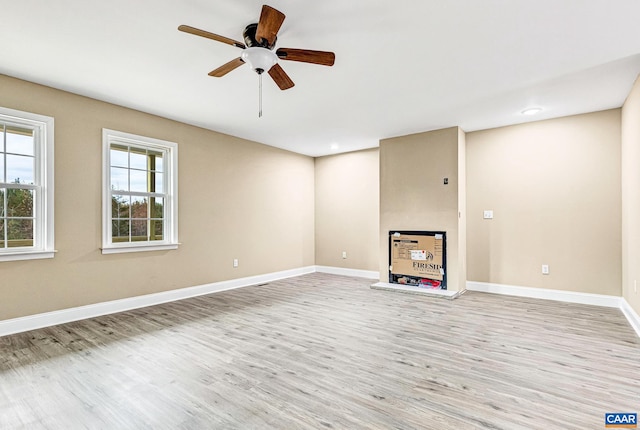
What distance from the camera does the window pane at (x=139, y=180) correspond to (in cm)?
437

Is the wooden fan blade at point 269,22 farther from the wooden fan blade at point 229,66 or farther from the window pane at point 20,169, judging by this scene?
the window pane at point 20,169

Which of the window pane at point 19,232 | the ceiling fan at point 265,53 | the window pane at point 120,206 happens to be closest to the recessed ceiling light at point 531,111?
the ceiling fan at point 265,53

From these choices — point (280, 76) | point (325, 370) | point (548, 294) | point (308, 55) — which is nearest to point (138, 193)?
point (280, 76)

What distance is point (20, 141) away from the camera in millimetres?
3445

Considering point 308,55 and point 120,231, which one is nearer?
point 308,55

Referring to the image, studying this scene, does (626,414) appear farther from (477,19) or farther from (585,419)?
(477,19)

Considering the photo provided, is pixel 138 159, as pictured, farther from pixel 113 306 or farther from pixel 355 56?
pixel 355 56

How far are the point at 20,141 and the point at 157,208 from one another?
5.33 feet

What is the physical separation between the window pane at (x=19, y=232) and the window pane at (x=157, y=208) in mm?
1338

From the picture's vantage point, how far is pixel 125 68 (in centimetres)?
312

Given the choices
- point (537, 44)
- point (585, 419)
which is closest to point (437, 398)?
point (585, 419)

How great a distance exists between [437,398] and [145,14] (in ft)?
10.8

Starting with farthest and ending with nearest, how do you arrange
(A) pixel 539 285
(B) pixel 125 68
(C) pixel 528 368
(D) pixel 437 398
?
(A) pixel 539 285 < (B) pixel 125 68 < (C) pixel 528 368 < (D) pixel 437 398

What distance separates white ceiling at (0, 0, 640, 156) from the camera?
2.27 metres
